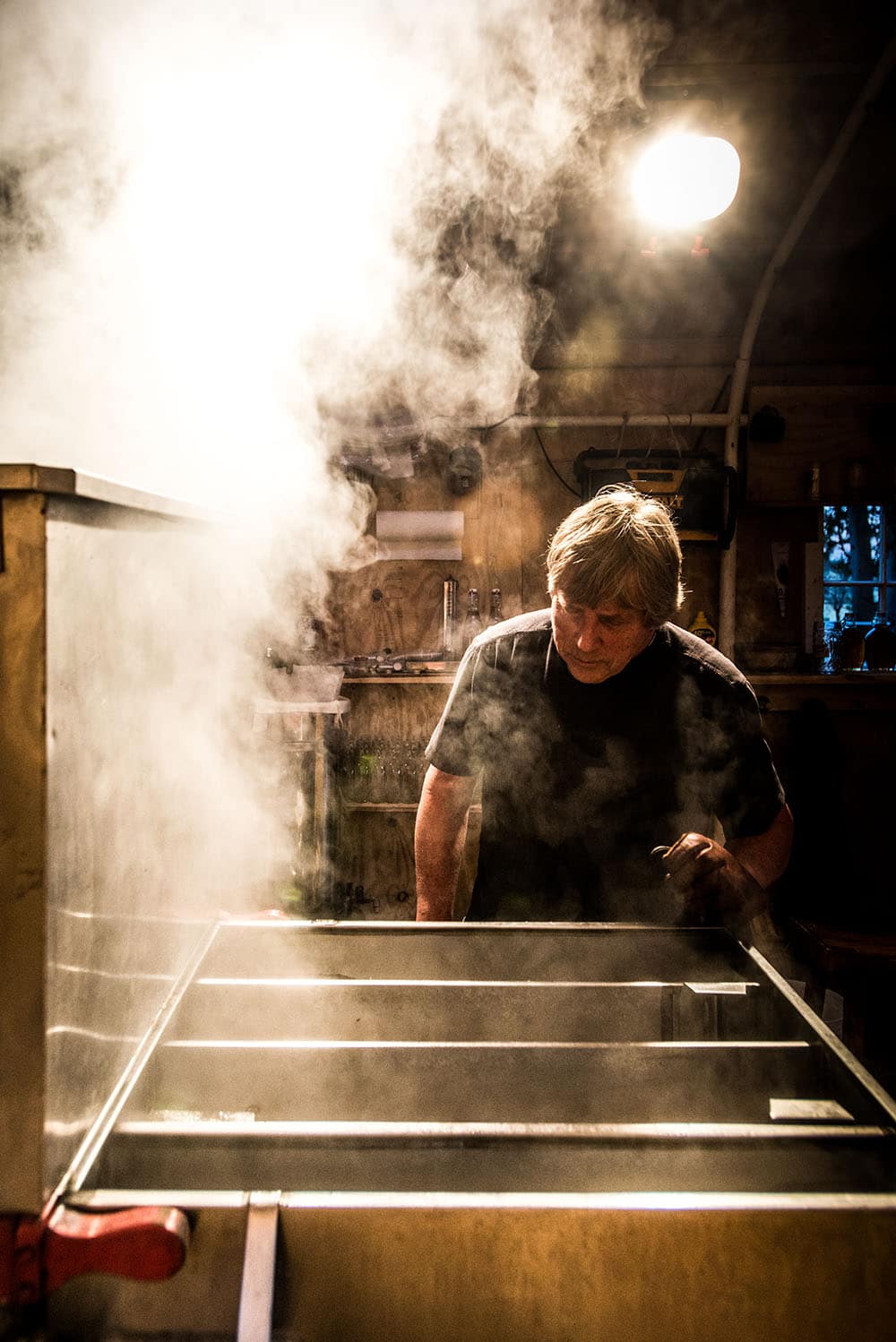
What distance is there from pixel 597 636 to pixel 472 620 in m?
2.68

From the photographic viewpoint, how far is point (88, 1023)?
0.81m

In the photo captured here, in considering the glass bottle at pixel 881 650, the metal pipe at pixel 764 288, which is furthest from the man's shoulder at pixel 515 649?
the glass bottle at pixel 881 650

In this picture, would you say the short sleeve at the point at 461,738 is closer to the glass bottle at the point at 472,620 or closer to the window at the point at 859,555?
the glass bottle at the point at 472,620

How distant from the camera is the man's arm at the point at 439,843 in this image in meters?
2.03

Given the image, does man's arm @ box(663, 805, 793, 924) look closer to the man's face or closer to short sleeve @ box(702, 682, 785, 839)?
short sleeve @ box(702, 682, 785, 839)

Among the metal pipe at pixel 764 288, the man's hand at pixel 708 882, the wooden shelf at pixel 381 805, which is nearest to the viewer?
the man's hand at pixel 708 882

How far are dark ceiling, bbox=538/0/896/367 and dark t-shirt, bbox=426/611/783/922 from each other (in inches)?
73.2

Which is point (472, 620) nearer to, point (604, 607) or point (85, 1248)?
point (604, 607)

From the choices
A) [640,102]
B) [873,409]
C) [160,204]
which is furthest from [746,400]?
[160,204]

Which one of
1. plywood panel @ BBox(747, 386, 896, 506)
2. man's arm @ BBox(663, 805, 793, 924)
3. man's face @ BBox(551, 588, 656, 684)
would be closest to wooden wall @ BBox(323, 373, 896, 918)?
plywood panel @ BBox(747, 386, 896, 506)

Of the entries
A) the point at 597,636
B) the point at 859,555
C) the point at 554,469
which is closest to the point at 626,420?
the point at 554,469

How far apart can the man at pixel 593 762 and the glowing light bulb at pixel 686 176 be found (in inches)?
59.5

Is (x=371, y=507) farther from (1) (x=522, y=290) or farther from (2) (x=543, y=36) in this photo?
(2) (x=543, y=36)

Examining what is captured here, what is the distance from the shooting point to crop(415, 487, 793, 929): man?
187cm
